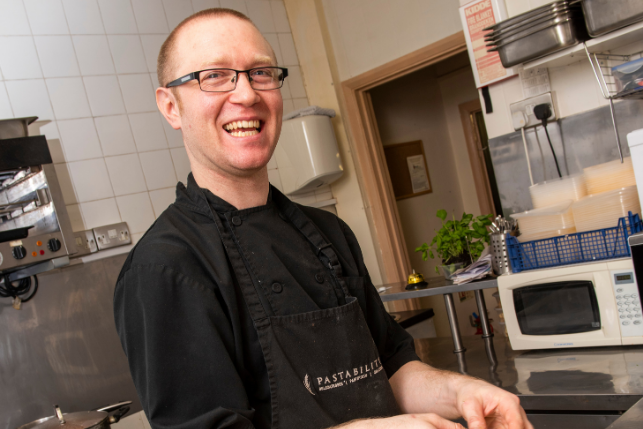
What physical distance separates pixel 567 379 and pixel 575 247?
450mm

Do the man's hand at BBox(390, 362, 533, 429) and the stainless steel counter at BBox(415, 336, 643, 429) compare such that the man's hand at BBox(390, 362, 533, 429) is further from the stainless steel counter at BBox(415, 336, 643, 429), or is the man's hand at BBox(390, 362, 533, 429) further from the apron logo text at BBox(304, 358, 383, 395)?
the stainless steel counter at BBox(415, 336, 643, 429)

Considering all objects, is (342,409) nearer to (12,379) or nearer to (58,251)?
(58,251)

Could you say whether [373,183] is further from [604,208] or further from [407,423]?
[407,423]

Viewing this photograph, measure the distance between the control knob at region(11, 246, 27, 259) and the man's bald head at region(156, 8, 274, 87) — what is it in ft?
5.46

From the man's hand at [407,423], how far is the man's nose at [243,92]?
51 cm

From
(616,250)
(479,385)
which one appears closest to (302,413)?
(479,385)

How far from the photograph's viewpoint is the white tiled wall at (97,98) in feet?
8.87

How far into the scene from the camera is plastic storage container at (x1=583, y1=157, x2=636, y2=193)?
6.09 feet

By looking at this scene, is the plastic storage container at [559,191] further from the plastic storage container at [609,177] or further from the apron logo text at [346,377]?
the apron logo text at [346,377]

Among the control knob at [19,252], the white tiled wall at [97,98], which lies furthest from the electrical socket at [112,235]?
the control knob at [19,252]

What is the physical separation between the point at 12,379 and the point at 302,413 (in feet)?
6.99

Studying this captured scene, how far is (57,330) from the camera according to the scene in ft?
8.30

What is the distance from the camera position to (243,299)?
2.71 feet

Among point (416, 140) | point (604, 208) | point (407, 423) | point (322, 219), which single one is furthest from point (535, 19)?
point (416, 140)
